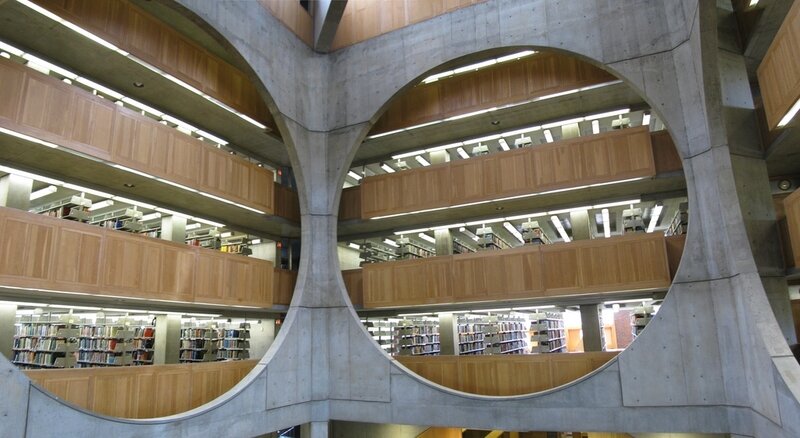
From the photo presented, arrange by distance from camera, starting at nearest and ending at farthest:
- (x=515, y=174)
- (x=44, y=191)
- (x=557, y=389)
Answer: (x=557, y=389), (x=515, y=174), (x=44, y=191)

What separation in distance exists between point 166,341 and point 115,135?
17.4ft

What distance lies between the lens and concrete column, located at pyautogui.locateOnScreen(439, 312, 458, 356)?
1376cm

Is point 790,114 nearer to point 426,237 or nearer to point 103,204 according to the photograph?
point 426,237

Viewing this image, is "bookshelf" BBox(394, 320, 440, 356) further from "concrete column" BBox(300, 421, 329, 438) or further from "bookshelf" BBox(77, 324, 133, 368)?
"bookshelf" BBox(77, 324, 133, 368)

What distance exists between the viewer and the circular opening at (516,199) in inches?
406

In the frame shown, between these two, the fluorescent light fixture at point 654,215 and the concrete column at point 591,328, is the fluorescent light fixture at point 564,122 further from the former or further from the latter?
the concrete column at point 591,328

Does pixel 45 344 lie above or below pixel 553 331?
above

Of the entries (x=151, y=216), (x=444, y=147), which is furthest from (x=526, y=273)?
(x=151, y=216)

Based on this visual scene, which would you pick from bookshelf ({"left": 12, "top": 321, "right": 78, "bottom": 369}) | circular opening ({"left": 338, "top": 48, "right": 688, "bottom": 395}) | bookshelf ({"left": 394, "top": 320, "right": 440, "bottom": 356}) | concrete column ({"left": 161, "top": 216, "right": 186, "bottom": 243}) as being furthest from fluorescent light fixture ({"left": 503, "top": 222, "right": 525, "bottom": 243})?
bookshelf ({"left": 12, "top": 321, "right": 78, "bottom": 369})

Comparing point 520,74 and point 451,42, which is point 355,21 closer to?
point 451,42

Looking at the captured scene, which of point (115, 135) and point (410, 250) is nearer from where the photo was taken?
point (115, 135)

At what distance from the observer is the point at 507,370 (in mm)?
10617

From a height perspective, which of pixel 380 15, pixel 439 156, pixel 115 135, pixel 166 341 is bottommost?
pixel 166 341

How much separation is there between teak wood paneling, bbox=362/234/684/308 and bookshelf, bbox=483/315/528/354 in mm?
5278
